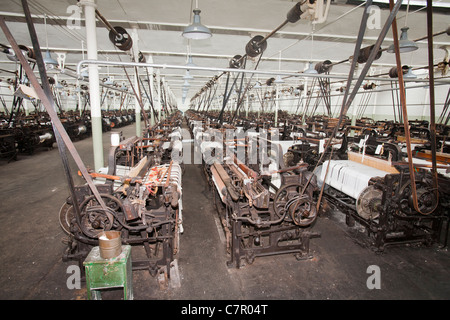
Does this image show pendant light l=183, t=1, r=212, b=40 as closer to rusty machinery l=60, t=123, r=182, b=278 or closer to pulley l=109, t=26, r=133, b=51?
pulley l=109, t=26, r=133, b=51

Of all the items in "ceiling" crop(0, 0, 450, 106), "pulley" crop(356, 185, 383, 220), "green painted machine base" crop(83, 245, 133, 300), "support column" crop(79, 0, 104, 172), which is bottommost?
"green painted machine base" crop(83, 245, 133, 300)

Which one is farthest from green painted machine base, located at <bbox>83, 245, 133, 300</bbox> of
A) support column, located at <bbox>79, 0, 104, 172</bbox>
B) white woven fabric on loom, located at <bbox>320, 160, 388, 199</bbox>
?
white woven fabric on loom, located at <bbox>320, 160, 388, 199</bbox>

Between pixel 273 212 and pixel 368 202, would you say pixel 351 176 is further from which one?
pixel 273 212

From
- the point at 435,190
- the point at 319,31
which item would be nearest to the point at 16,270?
the point at 435,190

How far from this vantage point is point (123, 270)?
7.84 ft

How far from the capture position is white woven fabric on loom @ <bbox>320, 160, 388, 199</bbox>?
Result: 4140 mm

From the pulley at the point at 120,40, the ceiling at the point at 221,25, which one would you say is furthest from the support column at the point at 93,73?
the ceiling at the point at 221,25

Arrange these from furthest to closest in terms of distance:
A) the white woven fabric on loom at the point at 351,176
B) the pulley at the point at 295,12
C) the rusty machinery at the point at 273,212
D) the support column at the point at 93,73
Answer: the support column at the point at 93,73, the white woven fabric on loom at the point at 351,176, the rusty machinery at the point at 273,212, the pulley at the point at 295,12

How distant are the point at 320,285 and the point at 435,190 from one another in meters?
2.04

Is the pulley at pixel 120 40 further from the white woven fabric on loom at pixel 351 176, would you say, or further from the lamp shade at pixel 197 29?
the white woven fabric on loom at pixel 351 176

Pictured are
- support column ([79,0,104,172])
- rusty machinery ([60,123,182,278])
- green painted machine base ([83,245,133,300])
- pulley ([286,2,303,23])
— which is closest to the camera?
green painted machine base ([83,245,133,300])

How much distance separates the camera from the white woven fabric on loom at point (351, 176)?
163 inches

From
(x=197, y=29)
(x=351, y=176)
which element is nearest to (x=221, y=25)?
(x=197, y=29)

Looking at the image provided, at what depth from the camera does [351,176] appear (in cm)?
438
